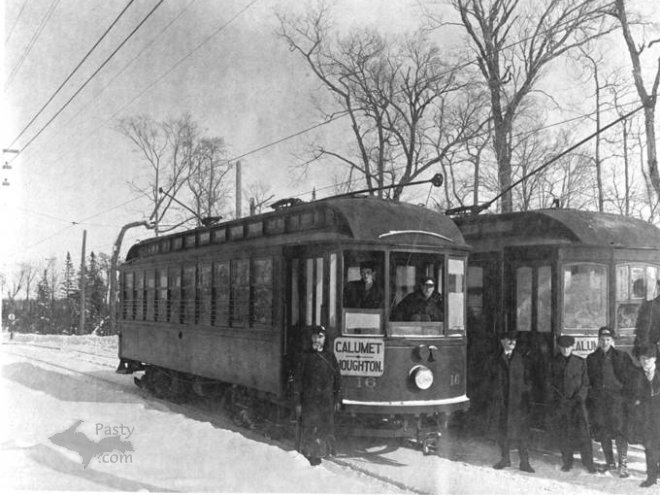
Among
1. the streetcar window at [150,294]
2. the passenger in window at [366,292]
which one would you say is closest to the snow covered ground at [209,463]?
the passenger in window at [366,292]

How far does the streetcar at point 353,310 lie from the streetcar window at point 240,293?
0.01m

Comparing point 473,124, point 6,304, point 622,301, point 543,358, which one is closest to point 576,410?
point 543,358

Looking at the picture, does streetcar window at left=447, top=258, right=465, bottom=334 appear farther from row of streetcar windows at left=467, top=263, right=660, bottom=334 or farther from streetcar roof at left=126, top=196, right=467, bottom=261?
row of streetcar windows at left=467, top=263, right=660, bottom=334

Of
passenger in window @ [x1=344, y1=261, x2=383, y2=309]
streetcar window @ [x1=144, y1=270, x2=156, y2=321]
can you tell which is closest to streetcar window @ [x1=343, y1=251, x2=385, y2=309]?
passenger in window @ [x1=344, y1=261, x2=383, y2=309]

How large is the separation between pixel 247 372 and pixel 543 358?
403cm

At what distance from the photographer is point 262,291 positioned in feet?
35.2

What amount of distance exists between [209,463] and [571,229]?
5.68 metres

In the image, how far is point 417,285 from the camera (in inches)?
386

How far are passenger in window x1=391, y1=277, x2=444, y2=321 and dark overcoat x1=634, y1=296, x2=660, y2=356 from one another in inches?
111

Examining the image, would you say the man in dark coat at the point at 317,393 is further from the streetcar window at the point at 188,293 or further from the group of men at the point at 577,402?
the streetcar window at the point at 188,293

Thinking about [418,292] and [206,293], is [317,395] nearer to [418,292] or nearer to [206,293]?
[418,292]

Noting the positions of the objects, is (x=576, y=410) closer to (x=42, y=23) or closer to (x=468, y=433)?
(x=468, y=433)

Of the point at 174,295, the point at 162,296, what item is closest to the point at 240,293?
the point at 174,295

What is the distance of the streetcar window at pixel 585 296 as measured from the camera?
10.4 metres
